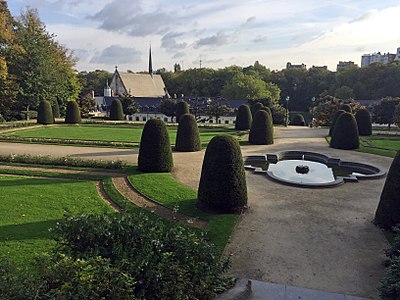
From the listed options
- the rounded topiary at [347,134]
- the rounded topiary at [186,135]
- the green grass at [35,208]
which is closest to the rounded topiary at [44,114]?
the rounded topiary at [186,135]

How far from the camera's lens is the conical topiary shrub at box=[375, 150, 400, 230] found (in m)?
8.48

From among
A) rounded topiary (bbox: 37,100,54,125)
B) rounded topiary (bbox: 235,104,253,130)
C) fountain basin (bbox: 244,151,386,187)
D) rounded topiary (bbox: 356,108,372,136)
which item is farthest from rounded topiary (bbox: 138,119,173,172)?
rounded topiary (bbox: 37,100,54,125)

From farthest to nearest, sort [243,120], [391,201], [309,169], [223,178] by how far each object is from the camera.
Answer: [243,120], [309,169], [223,178], [391,201]

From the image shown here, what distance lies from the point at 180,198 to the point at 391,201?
6.18 m

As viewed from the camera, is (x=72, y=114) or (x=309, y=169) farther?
(x=72, y=114)

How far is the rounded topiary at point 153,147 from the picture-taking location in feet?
46.7

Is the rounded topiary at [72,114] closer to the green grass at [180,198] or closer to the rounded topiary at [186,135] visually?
the rounded topiary at [186,135]

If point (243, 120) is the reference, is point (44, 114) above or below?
above

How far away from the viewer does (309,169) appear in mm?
17125

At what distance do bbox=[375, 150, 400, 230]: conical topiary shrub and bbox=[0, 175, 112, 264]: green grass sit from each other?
710 centimetres

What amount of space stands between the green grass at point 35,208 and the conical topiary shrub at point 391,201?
7.10 metres

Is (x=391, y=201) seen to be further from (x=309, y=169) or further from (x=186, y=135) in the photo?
(x=186, y=135)

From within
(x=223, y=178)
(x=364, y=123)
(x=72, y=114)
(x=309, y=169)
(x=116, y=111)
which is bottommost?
(x=309, y=169)

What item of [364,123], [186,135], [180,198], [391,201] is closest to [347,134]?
[364,123]
